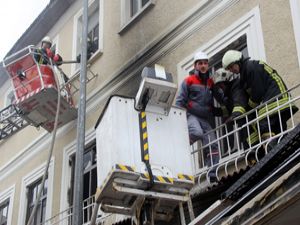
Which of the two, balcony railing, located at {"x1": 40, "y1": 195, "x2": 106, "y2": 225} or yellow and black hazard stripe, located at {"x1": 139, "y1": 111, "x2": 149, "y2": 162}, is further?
balcony railing, located at {"x1": 40, "y1": 195, "x2": 106, "y2": 225}

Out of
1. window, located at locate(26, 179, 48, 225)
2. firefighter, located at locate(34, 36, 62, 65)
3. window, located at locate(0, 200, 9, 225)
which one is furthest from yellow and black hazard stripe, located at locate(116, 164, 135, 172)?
window, located at locate(0, 200, 9, 225)

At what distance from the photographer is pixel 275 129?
787 cm

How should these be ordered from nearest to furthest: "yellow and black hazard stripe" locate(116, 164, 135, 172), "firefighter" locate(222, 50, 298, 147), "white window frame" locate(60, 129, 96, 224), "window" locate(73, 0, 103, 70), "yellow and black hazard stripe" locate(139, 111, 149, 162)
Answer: "yellow and black hazard stripe" locate(116, 164, 135, 172) < "yellow and black hazard stripe" locate(139, 111, 149, 162) < "firefighter" locate(222, 50, 298, 147) < "white window frame" locate(60, 129, 96, 224) < "window" locate(73, 0, 103, 70)

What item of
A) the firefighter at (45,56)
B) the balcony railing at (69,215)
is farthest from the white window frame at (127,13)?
the balcony railing at (69,215)

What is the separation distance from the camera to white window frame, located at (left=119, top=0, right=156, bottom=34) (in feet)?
39.6

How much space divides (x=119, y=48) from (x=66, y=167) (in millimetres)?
2763

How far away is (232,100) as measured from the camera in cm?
857

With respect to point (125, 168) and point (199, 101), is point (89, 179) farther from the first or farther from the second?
point (125, 168)

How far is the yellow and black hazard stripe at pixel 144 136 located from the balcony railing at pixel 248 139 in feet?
3.80

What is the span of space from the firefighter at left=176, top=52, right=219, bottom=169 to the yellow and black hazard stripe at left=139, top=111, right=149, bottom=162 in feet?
4.11

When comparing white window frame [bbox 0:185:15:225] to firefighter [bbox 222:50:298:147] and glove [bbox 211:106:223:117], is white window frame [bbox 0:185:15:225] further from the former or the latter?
firefighter [bbox 222:50:298:147]

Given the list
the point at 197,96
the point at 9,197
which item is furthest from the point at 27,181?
the point at 197,96

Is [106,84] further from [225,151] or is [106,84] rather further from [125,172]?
[125,172]

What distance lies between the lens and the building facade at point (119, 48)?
9.08 m
